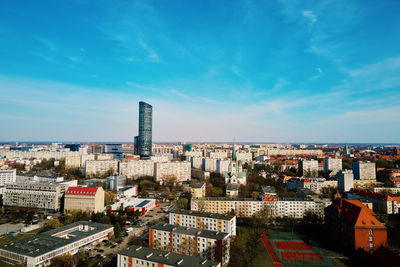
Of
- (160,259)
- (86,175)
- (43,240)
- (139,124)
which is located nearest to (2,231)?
(43,240)

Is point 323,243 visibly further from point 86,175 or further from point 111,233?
point 86,175

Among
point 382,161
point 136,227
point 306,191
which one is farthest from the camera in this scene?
point 382,161

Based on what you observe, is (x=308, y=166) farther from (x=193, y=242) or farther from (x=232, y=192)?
(x=193, y=242)

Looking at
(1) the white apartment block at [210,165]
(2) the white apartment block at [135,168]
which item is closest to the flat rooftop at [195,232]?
(2) the white apartment block at [135,168]

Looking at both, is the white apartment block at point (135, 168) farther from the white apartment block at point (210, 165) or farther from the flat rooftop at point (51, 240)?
the flat rooftop at point (51, 240)

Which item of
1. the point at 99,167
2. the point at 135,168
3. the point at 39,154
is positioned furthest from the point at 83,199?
the point at 39,154

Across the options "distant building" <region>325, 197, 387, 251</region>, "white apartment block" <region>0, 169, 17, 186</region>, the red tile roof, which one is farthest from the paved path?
"white apartment block" <region>0, 169, 17, 186</region>

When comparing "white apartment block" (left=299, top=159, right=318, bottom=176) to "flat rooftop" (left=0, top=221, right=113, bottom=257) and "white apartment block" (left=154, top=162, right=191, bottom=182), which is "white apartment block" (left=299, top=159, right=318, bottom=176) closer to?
"white apartment block" (left=154, top=162, right=191, bottom=182)

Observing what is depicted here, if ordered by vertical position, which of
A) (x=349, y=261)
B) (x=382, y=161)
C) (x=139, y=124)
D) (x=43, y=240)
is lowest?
(x=349, y=261)
